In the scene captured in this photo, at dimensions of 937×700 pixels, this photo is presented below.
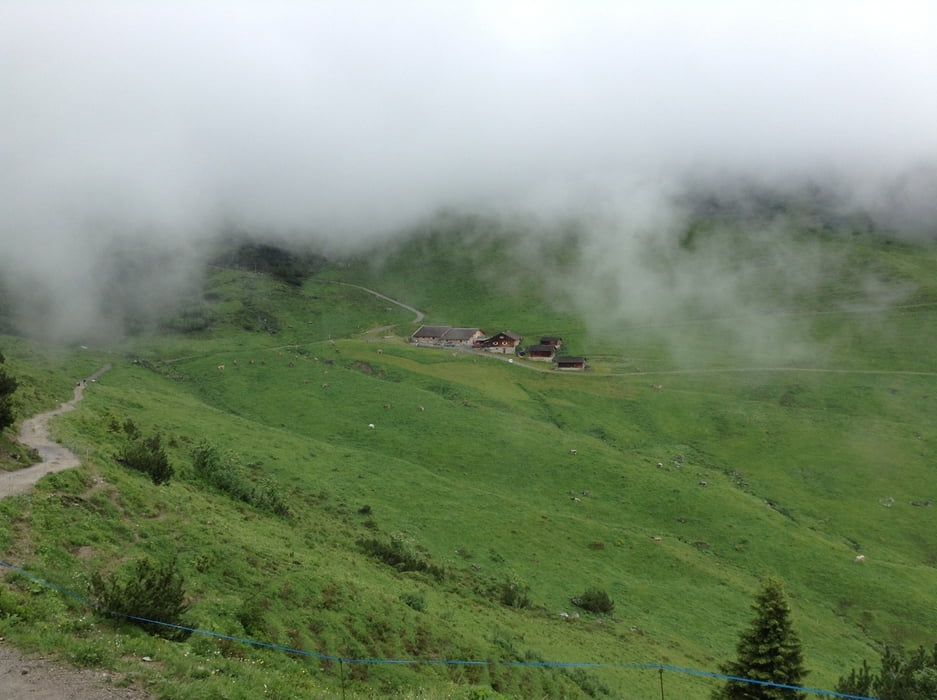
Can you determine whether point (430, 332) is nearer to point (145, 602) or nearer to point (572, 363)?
point (572, 363)

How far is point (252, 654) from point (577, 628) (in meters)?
23.7

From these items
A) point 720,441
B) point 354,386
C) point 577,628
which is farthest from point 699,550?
point 354,386

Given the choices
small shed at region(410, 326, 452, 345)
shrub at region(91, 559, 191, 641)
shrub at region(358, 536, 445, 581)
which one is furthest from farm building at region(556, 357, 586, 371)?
shrub at region(91, 559, 191, 641)

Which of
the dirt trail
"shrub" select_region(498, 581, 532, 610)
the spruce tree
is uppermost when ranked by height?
the spruce tree

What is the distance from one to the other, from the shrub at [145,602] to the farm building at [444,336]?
391 feet

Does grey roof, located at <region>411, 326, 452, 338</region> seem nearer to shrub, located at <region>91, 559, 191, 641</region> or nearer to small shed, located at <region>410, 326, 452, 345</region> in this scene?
small shed, located at <region>410, 326, 452, 345</region>

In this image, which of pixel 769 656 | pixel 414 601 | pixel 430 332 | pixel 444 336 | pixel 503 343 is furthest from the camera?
pixel 430 332

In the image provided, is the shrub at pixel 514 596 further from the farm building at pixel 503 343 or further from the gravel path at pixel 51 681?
the farm building at pixel 503 343

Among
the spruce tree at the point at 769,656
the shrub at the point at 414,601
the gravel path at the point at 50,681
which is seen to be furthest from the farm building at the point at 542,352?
the gravel path at the point at 50,681

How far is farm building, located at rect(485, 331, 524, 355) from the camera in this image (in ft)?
431

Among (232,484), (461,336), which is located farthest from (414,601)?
(461,336)

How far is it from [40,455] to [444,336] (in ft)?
367

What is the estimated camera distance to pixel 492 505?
52.4m

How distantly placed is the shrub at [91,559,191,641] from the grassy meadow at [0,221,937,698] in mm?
467
